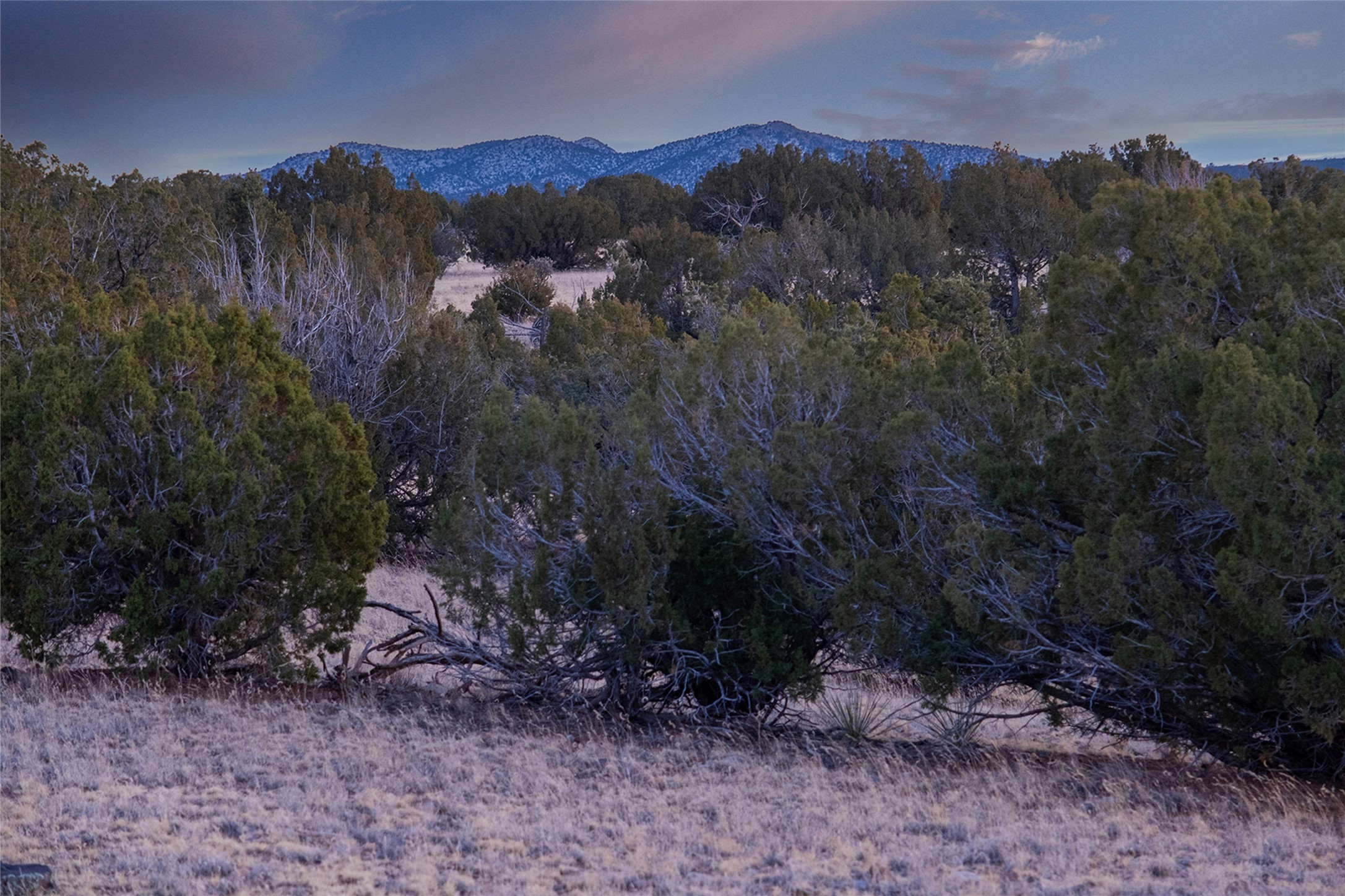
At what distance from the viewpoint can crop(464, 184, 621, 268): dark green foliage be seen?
41438 mm

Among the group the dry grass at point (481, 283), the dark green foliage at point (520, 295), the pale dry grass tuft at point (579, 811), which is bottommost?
the pale dry grass tuft at point (579, 811)

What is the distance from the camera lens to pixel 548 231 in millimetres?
41719

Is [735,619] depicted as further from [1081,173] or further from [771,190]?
[771,190]

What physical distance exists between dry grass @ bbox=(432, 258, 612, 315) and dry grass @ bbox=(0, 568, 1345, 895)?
2306 cm

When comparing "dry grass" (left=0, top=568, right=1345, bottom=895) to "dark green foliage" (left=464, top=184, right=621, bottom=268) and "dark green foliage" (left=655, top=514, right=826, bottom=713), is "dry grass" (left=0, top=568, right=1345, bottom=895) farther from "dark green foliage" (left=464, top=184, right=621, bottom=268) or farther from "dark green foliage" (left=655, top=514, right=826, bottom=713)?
"dark green foliage" (left=464, top=184, right=621, bottom=268)

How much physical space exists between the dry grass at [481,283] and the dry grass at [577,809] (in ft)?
75.7

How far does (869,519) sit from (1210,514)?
2499mm

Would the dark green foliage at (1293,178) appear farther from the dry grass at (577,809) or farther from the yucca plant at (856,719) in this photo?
the dry grass at (577,809)

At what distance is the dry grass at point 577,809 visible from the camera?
15.6ft

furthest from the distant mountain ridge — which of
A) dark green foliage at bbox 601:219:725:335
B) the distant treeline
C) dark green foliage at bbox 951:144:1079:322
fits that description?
the distant treeline

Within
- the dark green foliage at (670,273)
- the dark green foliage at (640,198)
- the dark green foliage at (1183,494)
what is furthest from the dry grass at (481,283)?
the dark green foliage at (1183,494)

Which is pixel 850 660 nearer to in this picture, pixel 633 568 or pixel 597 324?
pixel 633 568

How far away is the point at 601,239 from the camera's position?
136ft

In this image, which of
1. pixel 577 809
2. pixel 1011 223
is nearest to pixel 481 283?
pixel 1011 223
